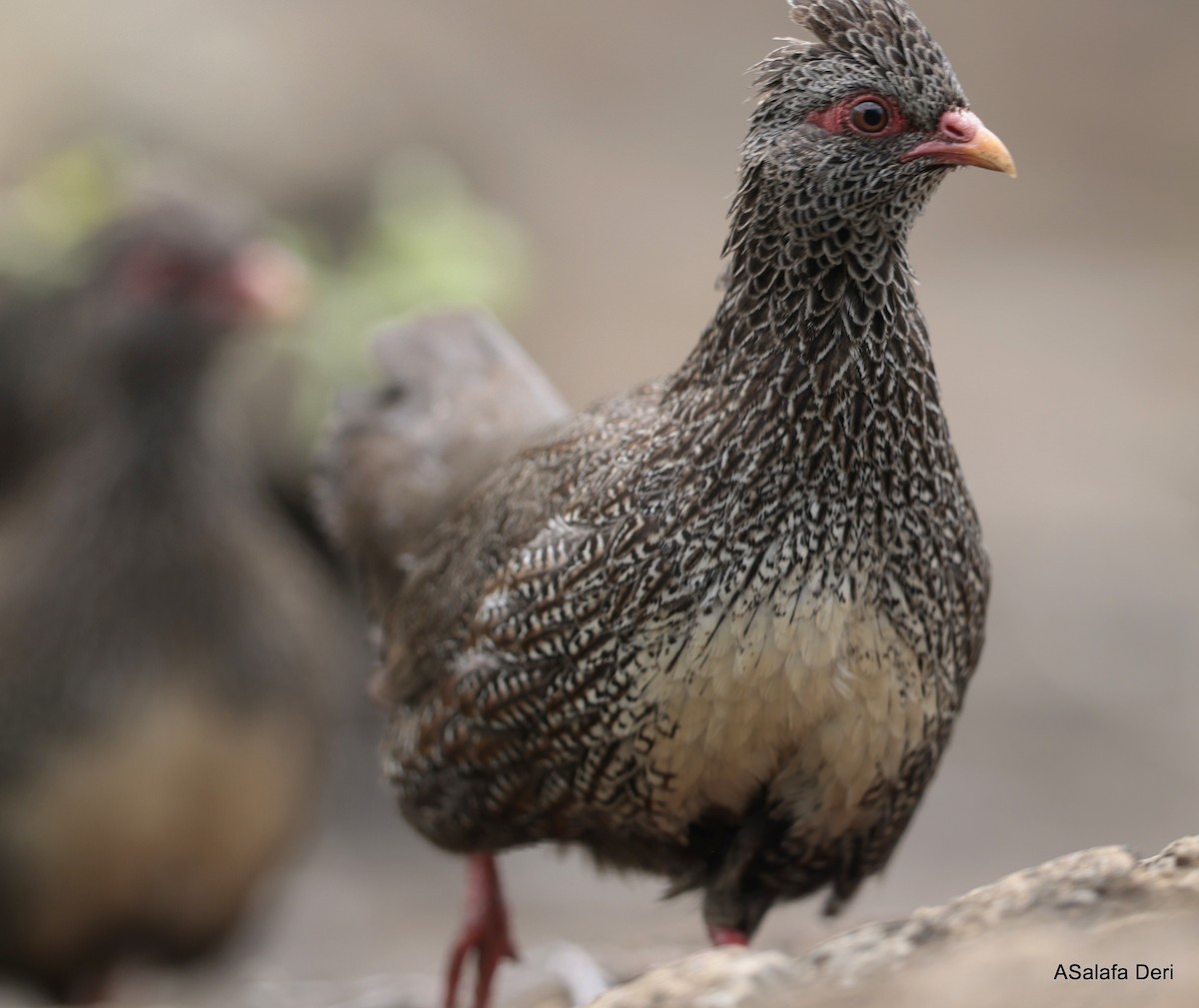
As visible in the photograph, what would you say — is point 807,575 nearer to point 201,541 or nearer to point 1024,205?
point 201,541

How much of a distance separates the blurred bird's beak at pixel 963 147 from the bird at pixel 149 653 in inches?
147

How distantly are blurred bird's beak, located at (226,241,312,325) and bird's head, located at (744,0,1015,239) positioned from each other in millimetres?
3445

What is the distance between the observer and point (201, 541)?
6.37 metres

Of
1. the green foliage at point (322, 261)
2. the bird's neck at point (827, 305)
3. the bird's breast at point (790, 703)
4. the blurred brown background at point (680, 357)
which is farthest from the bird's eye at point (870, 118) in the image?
the green foliage at point (322, 261)

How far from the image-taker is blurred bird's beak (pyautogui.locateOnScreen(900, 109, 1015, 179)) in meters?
3.03

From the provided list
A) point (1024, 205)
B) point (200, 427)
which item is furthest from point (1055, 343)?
point (200, 427)

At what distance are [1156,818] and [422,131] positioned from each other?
19.6ft

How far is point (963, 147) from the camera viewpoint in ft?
10.00

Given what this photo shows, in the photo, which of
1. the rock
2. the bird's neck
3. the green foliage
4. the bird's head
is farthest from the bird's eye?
the green foliage

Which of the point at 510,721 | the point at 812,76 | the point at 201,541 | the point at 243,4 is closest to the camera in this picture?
the point at 812,76

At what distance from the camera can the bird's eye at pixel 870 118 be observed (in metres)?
3.12

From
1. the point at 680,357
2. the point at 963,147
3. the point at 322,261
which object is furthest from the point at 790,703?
the point at 680,357

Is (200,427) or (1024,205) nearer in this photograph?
(200,427)

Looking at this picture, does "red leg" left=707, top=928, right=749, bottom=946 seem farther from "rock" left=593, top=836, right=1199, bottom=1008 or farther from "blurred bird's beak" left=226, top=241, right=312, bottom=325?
"blurred bird's beak" left=226, top=241, right=312, bottom=325
